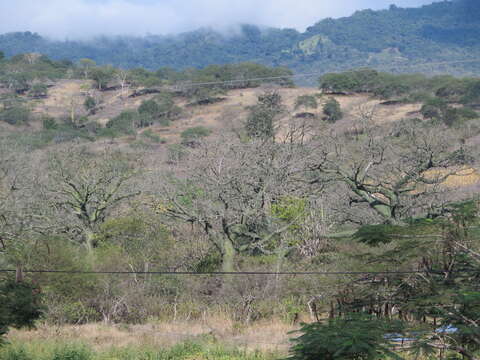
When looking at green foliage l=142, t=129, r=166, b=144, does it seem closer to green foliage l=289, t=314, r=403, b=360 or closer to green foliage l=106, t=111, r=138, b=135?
green foliage l=106, t=111, r=138, b=135

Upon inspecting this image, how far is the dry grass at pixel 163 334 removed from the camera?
39.3ft

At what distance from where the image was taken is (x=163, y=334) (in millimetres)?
12875

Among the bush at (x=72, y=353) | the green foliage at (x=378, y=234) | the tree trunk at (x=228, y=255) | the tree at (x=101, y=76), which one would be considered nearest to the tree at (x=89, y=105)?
the tree at (x=101, y=76)

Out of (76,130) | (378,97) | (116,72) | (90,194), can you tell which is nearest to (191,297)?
(90,194)

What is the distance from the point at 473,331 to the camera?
5152mm

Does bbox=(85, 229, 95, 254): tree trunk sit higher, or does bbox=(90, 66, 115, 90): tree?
bbox=(90, 66, 115, 90): tree

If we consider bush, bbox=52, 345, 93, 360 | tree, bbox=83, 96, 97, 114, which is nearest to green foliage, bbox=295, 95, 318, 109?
tree, bbox=83, 96, 97, 114

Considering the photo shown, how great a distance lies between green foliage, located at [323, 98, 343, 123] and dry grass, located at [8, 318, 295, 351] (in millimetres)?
51894

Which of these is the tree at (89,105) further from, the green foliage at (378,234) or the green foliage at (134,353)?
the green foliage at (378,234)

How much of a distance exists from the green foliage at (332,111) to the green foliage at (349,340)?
195ft

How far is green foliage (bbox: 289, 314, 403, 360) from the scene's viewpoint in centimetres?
512

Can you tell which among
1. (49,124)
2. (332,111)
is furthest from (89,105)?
(332,111)

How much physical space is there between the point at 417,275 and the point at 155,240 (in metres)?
12.3

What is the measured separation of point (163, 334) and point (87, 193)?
31.2 feet
